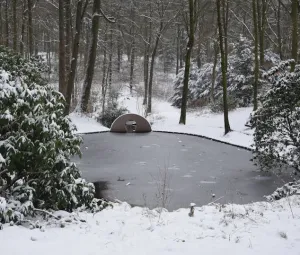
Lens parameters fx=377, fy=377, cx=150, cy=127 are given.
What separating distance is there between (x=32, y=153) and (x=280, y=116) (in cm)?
484

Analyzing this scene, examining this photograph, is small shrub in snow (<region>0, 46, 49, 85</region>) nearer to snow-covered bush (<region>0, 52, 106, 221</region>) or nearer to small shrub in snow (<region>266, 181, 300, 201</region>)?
snow-covered bush (<region>0, 52, 106, 221</region>)

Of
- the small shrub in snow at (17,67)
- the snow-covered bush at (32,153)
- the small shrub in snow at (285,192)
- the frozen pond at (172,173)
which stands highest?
the small shrub in snow at (17,67)

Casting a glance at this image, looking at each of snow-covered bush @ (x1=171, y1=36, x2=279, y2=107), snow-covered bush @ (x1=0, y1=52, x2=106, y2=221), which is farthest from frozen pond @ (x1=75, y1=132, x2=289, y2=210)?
snow-covered bush @ (x1=171, y1=36, x2=279, y2=107)

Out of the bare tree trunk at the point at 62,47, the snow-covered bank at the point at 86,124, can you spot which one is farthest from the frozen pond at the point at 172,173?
the bare tree trunk at the point at 62,47

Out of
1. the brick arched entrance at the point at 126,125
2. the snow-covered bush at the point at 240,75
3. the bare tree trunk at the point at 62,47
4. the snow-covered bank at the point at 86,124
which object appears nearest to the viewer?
the bare tree trunk at the point at 62,47

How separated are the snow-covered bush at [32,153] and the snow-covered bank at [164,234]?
1.13 ft

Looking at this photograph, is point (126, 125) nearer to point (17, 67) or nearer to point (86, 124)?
point (86, 124)

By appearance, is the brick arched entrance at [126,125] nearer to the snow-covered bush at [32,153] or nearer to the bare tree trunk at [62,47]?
the bare tree trunk at [62,47]

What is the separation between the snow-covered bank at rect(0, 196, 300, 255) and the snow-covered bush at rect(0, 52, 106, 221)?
344 millimetres

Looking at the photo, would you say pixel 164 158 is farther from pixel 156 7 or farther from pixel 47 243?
pixel 156 7

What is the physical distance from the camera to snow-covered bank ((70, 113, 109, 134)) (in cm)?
1794

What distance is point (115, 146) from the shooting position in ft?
44.2

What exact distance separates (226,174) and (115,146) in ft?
17.4

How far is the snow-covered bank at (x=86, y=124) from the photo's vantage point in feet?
58.9
